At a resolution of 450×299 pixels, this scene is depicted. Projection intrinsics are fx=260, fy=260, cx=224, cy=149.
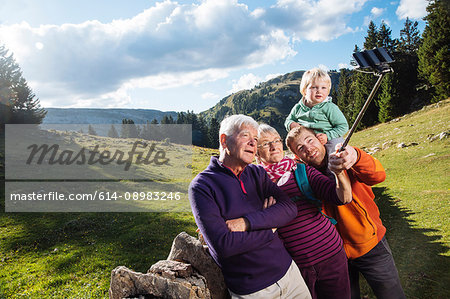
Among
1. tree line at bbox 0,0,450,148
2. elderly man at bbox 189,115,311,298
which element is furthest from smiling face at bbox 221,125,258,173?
tree line at bbox 0,0,450,148

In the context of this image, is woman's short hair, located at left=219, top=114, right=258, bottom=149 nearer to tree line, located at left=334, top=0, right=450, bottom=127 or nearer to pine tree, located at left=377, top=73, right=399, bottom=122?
tree line, located at left=334, top=0, right=450, bottom=127

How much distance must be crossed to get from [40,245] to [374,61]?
21.6m

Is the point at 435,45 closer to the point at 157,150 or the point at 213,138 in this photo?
the point at 157,150

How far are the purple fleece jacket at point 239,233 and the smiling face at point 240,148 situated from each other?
159mm


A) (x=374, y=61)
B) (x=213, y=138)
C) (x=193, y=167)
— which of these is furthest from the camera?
(x=213, y=138)

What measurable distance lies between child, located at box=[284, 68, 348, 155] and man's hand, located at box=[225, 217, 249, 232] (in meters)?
2.15

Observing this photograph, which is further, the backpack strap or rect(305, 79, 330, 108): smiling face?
rect(305, 79, 330, 108): smiling face

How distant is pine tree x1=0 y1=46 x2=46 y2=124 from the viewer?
6600 cm

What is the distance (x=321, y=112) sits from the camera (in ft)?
15.1

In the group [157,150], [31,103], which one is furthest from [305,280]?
[31,103]

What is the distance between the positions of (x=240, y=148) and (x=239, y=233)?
1082 millimetres

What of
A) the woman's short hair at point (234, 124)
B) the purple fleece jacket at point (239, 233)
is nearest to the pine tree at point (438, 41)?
the woman's short hair at point (234, 124)

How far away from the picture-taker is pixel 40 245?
17.5m

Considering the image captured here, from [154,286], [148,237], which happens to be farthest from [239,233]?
[148,237]
